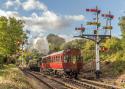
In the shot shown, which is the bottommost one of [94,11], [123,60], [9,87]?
[9,87]

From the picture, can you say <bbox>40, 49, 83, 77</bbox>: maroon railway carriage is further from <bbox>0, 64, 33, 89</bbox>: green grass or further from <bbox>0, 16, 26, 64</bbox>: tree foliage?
<bbox>0, 16, 26, 64</bbox>: tree foliage

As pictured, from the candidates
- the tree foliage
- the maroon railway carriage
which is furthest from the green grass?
the tree foliage

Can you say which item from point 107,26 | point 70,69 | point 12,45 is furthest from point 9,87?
point 12,45

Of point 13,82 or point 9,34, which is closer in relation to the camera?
point 13,82

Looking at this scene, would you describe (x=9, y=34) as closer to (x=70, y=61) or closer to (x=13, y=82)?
(x=70, y=61)

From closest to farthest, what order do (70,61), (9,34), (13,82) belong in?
(13,82)
(70,61)
(9,34)

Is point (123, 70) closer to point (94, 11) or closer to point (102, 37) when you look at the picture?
point (102, 37)

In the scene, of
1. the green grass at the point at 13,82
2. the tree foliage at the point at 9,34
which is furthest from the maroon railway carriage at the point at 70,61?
the tree foliage at the point at 9,34

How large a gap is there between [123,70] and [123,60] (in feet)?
12.9

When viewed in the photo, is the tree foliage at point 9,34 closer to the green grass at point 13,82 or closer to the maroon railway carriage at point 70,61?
the maroon railway carriage at point 70,61

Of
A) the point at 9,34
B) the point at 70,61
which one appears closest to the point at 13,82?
the point at 70,61

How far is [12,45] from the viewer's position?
223 feet

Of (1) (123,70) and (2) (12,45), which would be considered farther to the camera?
(2) (12,45)

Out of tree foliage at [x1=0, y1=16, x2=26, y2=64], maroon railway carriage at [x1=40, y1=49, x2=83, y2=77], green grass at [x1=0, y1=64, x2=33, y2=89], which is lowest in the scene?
green grass at [x1=0, y1=64, x2=33, y2=89]
